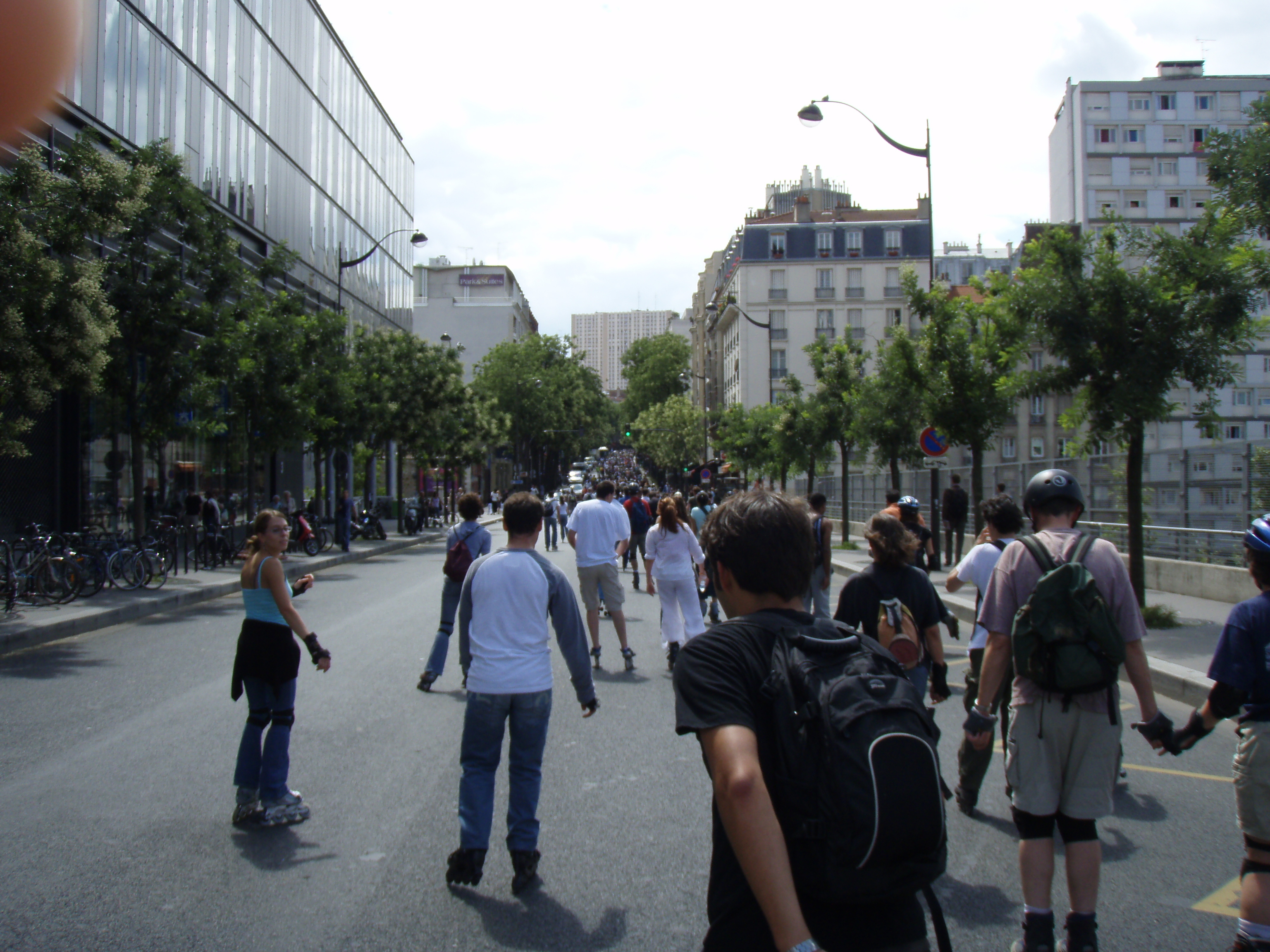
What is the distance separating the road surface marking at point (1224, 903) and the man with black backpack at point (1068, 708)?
0.91 meters

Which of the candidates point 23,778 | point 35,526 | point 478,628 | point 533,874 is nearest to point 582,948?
point 533,874

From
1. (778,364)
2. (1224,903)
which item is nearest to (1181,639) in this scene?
(1224,903)

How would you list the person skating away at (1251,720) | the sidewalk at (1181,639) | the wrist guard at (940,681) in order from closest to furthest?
the person skating away at (1251,720) < the wrist guard at (940,681) < the sidewalk at (1181,639)

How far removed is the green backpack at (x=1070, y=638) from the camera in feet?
11.9

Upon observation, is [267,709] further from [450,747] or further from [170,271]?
[170,271]

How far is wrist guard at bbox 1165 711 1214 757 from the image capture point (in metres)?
3.69

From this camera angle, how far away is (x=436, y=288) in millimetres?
112750

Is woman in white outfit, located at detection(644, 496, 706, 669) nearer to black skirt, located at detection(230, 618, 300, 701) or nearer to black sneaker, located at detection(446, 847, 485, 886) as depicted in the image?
black skirt, located at detection(230, 618, 300, 701)

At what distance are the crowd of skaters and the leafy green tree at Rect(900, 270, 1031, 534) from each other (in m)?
12.2

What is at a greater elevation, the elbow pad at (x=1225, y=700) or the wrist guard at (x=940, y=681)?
the elbow pad at (x=1225, y=700)

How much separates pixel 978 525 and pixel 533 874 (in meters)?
15.3

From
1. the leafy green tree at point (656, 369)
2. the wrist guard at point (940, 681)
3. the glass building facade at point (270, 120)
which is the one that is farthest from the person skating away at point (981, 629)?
the leafy green tree at point (656, 369)

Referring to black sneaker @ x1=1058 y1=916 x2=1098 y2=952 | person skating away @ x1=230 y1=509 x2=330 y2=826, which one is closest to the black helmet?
black sneaker @ x1=1058 y1=916 x2=1098 y2=952

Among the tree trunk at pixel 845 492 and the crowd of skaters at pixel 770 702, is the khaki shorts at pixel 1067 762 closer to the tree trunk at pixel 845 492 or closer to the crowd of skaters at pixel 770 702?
the crowd of skaters at pixel 770 702
